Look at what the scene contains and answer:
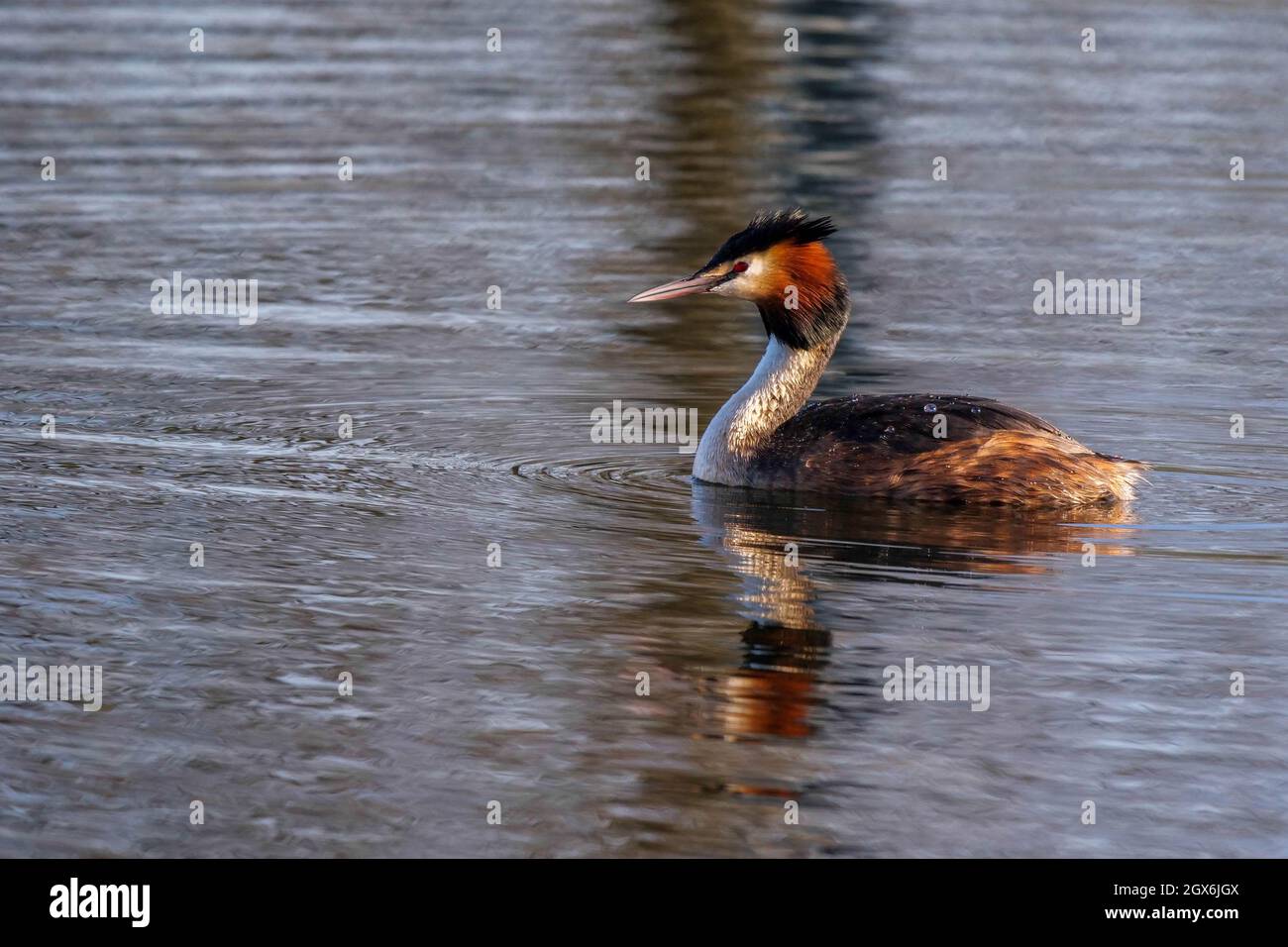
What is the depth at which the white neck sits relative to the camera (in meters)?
11.2

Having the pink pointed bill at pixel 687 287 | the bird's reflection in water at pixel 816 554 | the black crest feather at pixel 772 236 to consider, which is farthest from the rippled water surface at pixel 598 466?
the black crest feather at pixel 772 236

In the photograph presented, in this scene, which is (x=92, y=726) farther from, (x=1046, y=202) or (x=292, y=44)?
(x=292, y=44)

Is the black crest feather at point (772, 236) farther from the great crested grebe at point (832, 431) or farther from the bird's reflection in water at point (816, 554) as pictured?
the bird's reflection in water at point (816, 554)

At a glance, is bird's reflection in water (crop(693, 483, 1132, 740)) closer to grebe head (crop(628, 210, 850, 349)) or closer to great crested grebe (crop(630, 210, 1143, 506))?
great crested grebe (crop(630, 210, 1143, 506))

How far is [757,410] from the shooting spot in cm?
1130

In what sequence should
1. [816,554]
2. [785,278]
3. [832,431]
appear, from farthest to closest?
[785,278]
[832,431]
[816,554]

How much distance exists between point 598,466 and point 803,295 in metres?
1.39

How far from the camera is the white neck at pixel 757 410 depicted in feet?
36.7

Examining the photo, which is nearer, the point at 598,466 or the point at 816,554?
the point at 816,554

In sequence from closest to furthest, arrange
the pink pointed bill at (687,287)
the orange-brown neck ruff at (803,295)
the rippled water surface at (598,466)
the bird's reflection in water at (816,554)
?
the rippled water surface at (598,466), the bird's reflection in water at (816,554), the pink pointed bill at (687,287), the orange-brown neck ruff at (803,295)

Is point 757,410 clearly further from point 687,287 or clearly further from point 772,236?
point 772,236

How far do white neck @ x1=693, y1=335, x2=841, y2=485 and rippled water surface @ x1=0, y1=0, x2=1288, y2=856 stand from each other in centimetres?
19

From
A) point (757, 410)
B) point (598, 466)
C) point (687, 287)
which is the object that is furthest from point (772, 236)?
point (598, 466)

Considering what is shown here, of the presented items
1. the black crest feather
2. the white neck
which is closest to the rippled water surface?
the white neck
